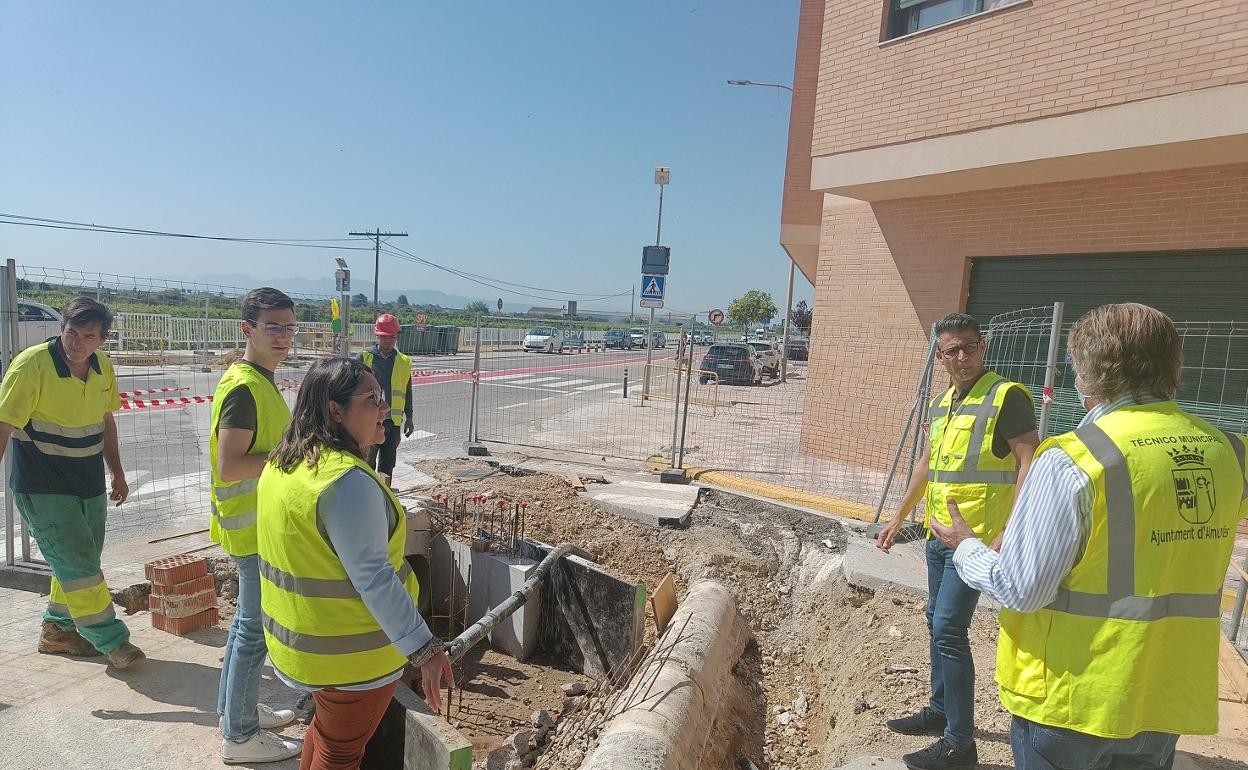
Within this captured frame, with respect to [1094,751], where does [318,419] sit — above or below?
above

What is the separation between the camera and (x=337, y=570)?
203 centimetres

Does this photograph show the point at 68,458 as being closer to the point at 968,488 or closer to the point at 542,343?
the point at 968,488

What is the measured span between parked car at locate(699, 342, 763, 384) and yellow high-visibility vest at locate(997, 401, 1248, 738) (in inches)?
808

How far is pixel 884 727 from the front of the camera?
3316mm

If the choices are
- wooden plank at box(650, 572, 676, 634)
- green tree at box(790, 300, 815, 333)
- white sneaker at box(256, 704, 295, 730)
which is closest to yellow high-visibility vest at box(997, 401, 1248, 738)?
white sneaker at box(256, 704, 295, 730)

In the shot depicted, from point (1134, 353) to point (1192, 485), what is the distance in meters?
0.34

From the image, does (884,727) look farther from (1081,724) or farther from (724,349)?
(724,349)

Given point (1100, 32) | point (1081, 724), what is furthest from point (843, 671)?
point (1100, 32)

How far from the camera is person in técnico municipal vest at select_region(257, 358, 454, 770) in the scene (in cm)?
197

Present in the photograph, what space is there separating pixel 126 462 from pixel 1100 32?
1198 centimetres

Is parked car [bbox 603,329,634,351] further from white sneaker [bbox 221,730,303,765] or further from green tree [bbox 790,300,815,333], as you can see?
white sneaker [bbox 221,730,303,765]

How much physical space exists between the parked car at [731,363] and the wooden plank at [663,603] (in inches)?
673

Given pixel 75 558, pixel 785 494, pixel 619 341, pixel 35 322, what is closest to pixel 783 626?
pixel 785 494

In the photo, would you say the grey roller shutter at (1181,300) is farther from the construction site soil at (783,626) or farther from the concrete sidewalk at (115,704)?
the concrete sidewalk at (115,704)
